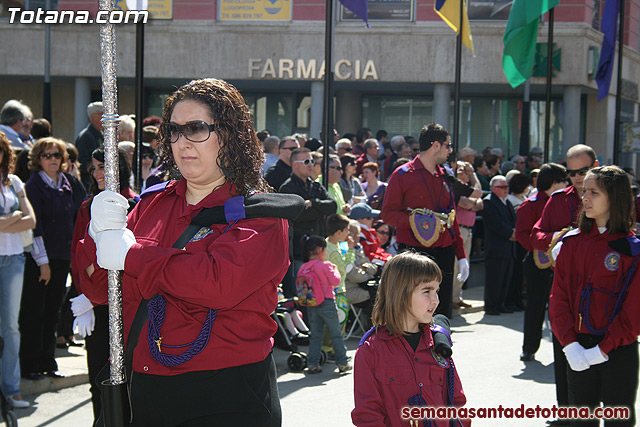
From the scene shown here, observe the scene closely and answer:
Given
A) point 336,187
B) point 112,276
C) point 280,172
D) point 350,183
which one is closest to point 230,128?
point 112,276

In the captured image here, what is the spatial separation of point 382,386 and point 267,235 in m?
1.03

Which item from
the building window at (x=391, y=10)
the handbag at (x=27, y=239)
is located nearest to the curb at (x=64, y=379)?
the handbag at (x=27, y=239)

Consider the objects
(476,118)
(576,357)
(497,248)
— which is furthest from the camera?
(476,118)

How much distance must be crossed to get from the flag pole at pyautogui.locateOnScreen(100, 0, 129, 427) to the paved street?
342 centimetres

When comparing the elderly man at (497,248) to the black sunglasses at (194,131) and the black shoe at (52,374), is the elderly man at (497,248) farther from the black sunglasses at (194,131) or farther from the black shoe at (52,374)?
the black sunglasses at (194,131)

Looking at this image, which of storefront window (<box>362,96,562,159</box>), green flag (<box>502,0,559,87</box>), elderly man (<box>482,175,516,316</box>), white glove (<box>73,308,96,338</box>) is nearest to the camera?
white glove (<box>73,308,96,338</box>)

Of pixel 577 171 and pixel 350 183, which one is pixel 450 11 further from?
pixel 577 171

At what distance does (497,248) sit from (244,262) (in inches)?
376

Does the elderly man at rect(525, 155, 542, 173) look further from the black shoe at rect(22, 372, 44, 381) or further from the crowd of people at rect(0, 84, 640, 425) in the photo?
the black shoe at rect(22, 372, 44, 381)

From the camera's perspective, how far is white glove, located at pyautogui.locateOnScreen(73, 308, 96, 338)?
4.96m

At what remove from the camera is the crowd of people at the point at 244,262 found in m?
3.09

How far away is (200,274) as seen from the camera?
2.94 m

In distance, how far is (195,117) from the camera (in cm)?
322

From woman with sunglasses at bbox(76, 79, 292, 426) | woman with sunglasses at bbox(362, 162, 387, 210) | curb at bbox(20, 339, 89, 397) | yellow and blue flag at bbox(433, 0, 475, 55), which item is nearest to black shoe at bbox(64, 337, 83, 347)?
curb at bbox(20, 339, 89, 397)
